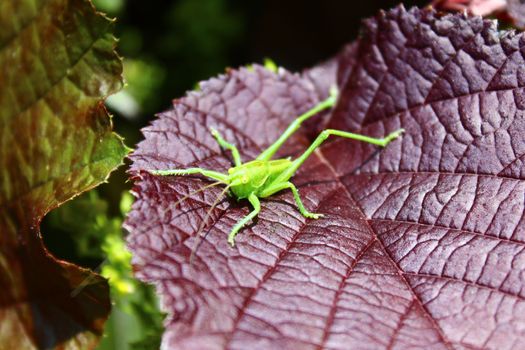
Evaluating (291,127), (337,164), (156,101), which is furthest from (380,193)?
(156,101)

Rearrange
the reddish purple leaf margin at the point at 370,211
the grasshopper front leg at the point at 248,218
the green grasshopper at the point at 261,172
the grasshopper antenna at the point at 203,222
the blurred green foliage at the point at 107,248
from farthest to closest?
the blurred green foliage at the point at 107,248
the green grasshopper at the point at 261,172
the grasshopper front leg at the point at 248,218
the grasshopper antenna at the point at 203,222
the reddish purple leaf margin at the point at 370,211

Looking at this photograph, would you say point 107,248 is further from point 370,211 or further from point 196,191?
point 370,211

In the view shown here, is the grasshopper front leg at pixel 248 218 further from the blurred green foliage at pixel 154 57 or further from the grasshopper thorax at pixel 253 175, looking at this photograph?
the blurred green foliage at pixel 154 57

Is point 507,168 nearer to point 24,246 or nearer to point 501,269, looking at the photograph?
point 501,269

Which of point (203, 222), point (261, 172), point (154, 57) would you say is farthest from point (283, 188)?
point (154, 57)

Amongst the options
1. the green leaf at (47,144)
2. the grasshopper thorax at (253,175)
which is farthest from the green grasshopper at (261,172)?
the green leaf at (47,144)
